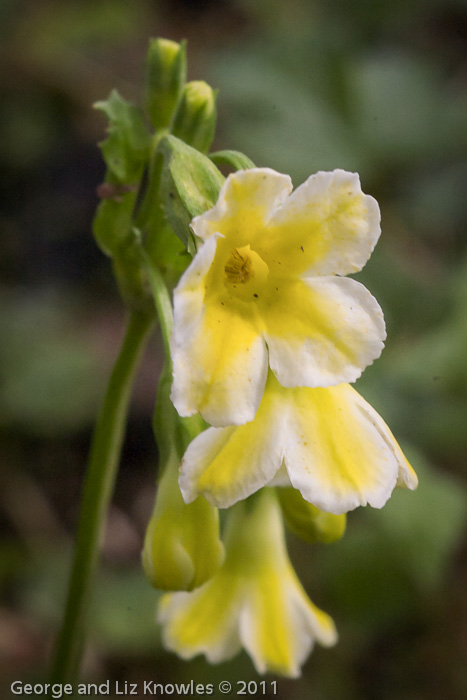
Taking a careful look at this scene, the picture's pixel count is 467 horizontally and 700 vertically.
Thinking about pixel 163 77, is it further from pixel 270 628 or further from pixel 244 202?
pixel 270 628

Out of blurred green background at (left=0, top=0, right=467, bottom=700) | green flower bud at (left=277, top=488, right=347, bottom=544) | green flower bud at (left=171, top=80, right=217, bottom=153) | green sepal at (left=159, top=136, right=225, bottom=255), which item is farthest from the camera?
blurred green background at (left=0, top=0, right=467, bottom=700)

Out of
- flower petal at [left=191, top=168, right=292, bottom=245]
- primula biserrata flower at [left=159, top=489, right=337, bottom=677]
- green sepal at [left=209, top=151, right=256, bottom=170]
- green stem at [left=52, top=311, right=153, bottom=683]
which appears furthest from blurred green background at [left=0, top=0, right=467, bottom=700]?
flower petal at [left=191, top=168, right=292, bottom=245]

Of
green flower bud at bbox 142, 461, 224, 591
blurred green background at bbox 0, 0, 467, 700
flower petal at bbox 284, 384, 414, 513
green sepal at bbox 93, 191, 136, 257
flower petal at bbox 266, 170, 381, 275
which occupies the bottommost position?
blurred green background at bbox 0, 0, 467, 700

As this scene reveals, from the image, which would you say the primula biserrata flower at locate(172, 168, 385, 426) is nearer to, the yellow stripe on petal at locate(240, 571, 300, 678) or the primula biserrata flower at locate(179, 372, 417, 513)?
the primula biserrata flower at locate(179, 372, 417, 513)

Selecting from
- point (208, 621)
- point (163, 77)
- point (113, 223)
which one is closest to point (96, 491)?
point (208, 621)

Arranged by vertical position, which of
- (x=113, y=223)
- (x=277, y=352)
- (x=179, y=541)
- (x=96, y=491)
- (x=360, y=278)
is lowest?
(x=360, y=278)

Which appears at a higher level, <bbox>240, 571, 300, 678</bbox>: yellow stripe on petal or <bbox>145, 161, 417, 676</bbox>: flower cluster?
<bbox>145, 161, 417, 676</bbox>: flower cluster

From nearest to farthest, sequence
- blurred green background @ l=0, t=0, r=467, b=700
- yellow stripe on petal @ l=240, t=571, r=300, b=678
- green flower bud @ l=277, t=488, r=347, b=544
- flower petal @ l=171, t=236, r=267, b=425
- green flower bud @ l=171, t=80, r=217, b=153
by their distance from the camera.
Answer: flower petal @ l=171, t=236, r=267, b=425 → green flower bud @ l=277, t=488, r=347, b=544 → green flower bud @ l=171, t=80, r=217, b=153 → yellow stripe on petal @ l=240, t=571, r=300, b=678 → blurred green background @ l=0, t=0, r=467, b=700
